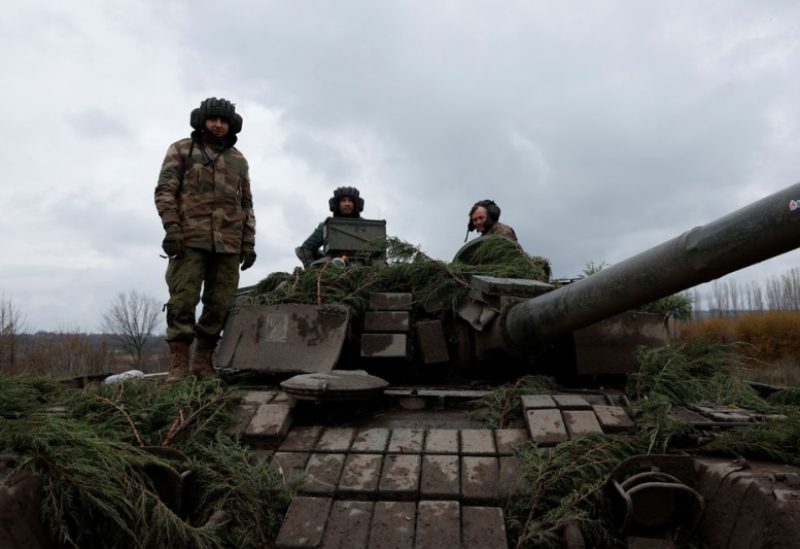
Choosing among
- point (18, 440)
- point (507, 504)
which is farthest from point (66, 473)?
point (507, 504)

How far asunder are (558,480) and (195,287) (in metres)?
2.99

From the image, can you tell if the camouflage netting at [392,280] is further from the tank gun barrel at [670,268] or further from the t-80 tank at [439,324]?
the tank gun barrel at [670,268]

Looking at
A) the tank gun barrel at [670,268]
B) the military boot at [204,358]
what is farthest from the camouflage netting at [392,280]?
the tank gun barrel at [670,268]

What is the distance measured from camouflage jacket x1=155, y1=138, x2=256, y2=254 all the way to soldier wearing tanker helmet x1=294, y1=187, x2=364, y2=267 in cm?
355

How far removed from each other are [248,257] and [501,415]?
251 cm

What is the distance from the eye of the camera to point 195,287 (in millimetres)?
4703

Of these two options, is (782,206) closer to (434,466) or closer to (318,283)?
(434,466)

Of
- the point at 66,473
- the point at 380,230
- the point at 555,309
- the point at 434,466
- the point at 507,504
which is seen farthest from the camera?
the point at 380,230

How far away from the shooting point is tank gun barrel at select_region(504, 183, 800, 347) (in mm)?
2678

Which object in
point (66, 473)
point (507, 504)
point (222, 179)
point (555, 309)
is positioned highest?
point (222, 179)

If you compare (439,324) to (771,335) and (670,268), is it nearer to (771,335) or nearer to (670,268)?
(670,268)

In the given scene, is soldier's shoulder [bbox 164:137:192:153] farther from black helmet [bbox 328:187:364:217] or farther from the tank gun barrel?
black helmet [bbox 328:187:364:217]

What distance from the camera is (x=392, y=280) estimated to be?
5250 millimetres

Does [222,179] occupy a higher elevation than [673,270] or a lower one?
higher
